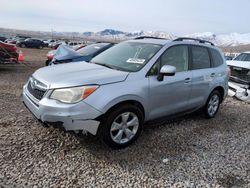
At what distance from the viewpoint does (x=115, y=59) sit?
4.34 meters

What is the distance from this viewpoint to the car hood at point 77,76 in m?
3.32

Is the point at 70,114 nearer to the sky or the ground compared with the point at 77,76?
nearer to the ground

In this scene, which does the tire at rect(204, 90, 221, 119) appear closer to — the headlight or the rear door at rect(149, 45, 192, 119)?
the rear door at rect(149, 45, 192, 119)

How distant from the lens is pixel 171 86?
4129 mm

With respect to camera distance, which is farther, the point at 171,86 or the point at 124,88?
the point at 171,86

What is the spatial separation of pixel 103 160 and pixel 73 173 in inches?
19.1

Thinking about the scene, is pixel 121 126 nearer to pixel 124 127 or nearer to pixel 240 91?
pixel 124 127

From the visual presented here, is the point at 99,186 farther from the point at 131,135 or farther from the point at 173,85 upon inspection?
the point at 173,85

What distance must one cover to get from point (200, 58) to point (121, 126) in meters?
2.37

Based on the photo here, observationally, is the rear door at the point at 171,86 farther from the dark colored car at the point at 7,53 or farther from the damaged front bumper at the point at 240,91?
the dark colored car at the point at 7,53

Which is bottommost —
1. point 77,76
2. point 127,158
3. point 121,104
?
point 127,158

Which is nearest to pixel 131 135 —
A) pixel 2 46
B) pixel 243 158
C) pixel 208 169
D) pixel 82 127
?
pixel 82 127

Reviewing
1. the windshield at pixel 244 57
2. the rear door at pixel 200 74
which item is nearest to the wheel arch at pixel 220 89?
the rear door at pixel 200 74

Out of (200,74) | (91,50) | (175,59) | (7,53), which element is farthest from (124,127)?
(7,53)
